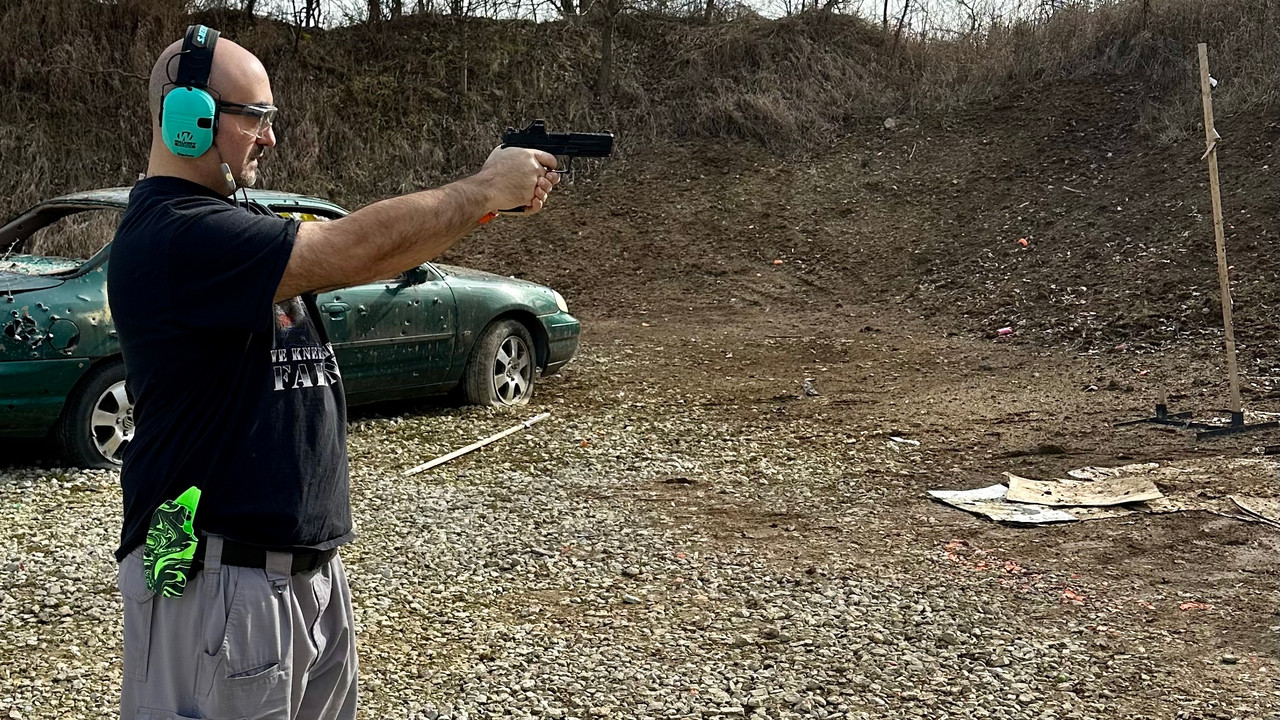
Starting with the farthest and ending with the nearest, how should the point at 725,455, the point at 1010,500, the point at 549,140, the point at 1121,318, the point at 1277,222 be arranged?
the point at 1277,222, the point at 1121,318, the point at 725,455, the point at 1010,500, the point at 549,140

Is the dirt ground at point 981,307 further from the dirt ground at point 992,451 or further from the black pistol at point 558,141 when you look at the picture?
the black pistol at point 558,141

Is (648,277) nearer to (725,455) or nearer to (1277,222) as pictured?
(1277,222)

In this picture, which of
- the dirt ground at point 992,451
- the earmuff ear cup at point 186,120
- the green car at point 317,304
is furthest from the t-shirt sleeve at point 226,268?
the dirt ground at point 992,451

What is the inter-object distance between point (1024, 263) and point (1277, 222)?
9.42 ft

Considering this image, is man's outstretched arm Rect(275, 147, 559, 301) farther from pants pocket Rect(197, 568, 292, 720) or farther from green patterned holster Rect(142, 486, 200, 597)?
pants pocket Rect(197, 568, 292, 720)

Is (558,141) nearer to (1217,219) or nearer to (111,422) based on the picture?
(111,422)

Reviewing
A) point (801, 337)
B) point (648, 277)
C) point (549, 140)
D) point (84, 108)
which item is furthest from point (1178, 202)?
point (84, 108)

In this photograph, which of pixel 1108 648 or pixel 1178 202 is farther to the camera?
pixel 1178 202

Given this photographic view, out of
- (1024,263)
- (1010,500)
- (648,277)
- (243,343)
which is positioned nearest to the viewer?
(243,343)

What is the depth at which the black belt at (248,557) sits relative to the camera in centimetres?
226

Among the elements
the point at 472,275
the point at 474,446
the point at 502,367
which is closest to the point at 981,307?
the point at 502,367

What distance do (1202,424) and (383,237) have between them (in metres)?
7.42

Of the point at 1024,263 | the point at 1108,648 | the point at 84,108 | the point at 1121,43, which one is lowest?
the point at 1108,648

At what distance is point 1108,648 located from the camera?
14.7ft
